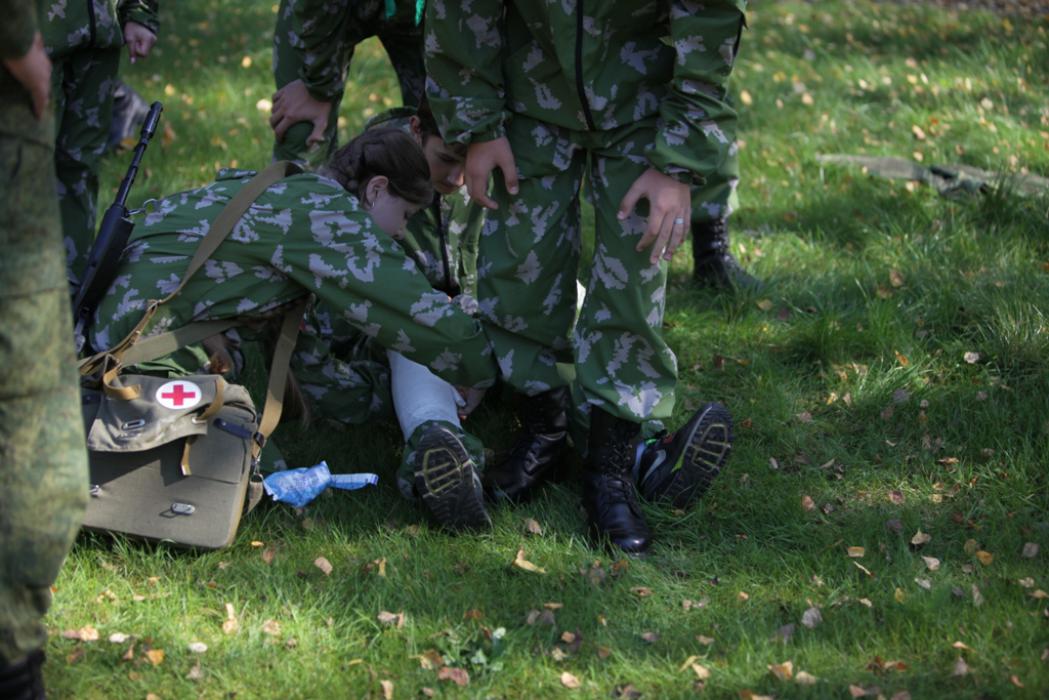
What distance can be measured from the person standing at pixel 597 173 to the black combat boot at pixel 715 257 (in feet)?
5.06

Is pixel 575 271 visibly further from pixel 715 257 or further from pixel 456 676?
pixel 715 257

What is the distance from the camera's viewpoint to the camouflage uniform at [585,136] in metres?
3.20

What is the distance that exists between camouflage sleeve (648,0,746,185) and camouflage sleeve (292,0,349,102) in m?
1.58

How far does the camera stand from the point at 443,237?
4.47 meters

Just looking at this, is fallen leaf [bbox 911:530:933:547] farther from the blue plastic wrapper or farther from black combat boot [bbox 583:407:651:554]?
the blue plastic wrapper

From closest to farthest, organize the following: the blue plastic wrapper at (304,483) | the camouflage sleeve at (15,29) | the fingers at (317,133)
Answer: the camouflage sleeve at (15,29) → the blue plastic wrapper at (304,483) → the fingers at (317,133)

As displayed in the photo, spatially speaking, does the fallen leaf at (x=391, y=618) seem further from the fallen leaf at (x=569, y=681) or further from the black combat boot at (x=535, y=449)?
the black combat boot at (x=535, y=449)

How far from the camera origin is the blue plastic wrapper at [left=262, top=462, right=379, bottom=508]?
366cm

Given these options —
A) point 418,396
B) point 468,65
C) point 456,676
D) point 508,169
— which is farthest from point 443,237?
point 456,676

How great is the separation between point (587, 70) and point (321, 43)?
1.50m

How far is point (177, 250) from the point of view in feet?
11.7

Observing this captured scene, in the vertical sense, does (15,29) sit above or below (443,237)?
above

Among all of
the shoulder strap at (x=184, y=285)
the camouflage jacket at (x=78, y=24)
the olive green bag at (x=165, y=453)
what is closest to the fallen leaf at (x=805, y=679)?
the olive green bag at (x=165, y=453)

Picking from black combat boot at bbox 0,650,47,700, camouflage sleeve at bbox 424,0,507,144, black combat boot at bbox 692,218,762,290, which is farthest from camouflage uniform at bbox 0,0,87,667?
black combat boot at bbox 692,218,762,290
